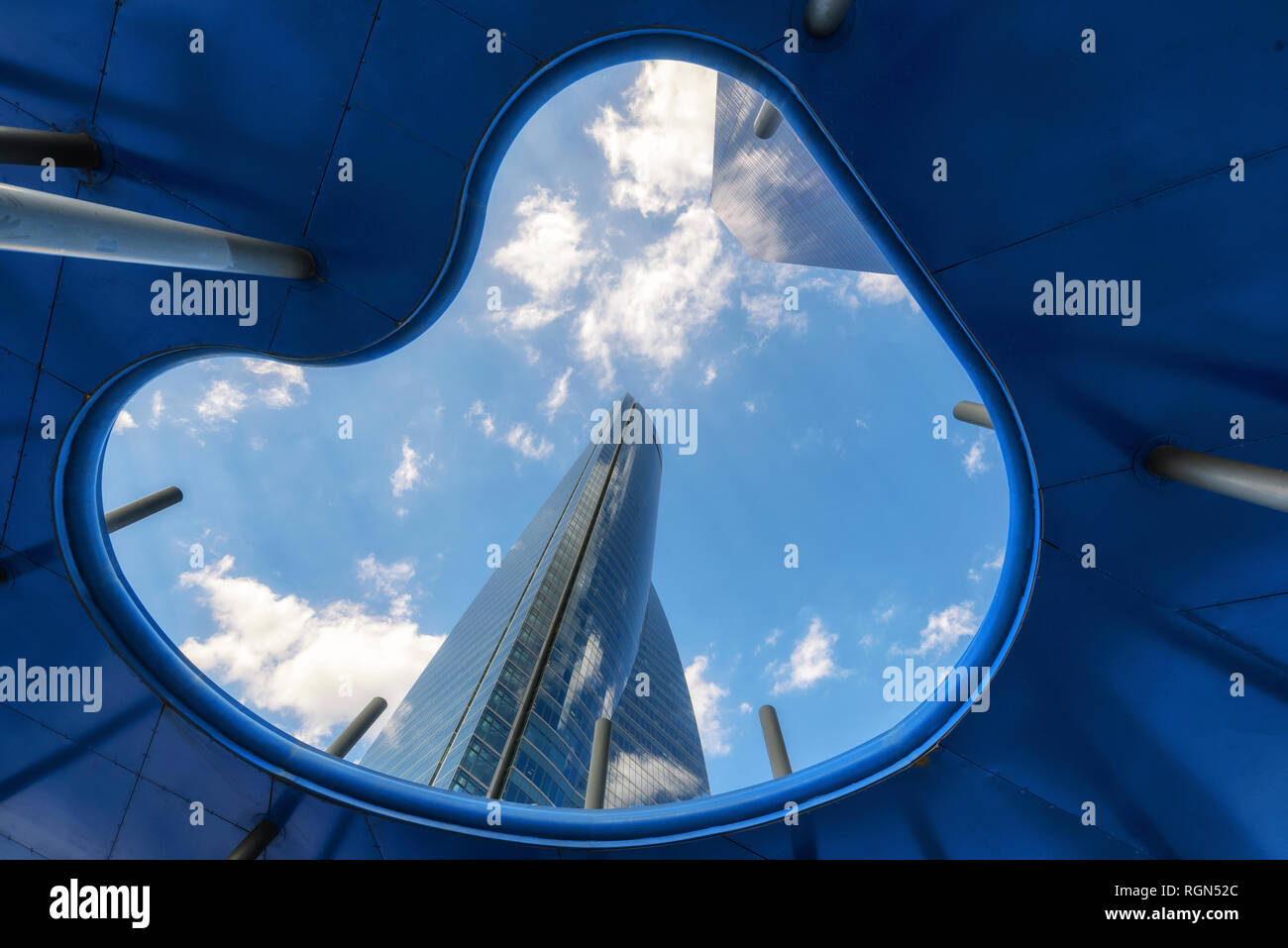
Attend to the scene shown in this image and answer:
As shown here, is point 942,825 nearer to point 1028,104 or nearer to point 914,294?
point 914,294

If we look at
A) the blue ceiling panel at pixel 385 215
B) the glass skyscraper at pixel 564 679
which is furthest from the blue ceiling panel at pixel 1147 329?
the glass skyscraper at pixel 564 679

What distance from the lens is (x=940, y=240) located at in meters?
6.72

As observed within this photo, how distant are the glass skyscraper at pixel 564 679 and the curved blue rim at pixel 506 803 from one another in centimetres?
1957

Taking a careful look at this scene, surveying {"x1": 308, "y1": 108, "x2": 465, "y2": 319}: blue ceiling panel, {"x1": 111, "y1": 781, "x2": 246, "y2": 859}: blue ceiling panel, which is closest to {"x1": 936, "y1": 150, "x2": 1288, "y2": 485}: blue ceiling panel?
{"x1": 308, "y1": 108, "x2": 465, "y2": 319}: blue ceiling panel

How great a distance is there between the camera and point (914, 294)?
7.11m

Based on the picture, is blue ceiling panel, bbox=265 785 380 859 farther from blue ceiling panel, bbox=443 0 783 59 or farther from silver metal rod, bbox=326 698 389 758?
blue ceiling panel, bbox=443 0 783 59

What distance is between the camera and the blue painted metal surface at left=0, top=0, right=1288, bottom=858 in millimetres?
6215

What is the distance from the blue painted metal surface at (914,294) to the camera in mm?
6215

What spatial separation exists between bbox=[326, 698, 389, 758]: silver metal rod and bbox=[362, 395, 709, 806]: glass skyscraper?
17537 millimetres

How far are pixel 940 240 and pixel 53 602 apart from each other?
1231 cm

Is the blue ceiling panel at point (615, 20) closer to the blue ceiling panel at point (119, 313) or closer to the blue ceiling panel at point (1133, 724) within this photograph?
the blue ceiling panel at point (119, 313)

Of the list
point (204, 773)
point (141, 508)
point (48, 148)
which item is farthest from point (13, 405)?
point (204, 773)

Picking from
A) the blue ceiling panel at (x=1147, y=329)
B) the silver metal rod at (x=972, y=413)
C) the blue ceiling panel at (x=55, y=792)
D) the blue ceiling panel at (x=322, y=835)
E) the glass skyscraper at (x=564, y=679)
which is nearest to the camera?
the blue ceiling panel at (x=1147, y=329)
